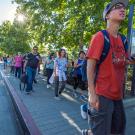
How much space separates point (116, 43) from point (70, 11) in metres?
12.7

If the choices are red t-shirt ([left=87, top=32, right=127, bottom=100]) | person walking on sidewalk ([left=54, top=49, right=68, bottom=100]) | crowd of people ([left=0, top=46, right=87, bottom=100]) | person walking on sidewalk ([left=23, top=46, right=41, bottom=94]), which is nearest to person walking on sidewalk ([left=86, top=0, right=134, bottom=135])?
red t-shirt ([left=87, top=32, right=127, bottom=100])

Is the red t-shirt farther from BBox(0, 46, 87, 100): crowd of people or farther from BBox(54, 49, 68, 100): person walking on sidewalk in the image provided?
BBox(54, 49, 68, 100): person walking on sidewalk

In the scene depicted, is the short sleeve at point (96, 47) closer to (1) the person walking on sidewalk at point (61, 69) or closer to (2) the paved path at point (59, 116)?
(2) the paved path at point (59, 116)

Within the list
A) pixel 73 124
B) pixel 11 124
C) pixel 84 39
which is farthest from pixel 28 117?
pixel 84 39

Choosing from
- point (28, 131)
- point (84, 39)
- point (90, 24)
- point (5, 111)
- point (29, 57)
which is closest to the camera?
point (28, 131)

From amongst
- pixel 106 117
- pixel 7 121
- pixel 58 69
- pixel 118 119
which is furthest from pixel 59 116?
pixel 106 117

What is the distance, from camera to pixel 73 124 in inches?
299

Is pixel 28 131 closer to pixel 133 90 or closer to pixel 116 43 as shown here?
pixel 116 43

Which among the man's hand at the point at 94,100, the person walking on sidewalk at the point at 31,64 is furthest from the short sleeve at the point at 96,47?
the person walking on sidewalk at the point at 31,64

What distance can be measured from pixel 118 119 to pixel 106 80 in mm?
460

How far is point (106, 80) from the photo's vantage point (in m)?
3.68

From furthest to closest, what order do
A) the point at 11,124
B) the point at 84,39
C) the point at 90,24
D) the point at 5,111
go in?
1. the point at 84,39
2. the point at 90,24
3. the point at 5,111
4. the point at 11,124

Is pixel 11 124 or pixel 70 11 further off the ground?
pixel 70 11

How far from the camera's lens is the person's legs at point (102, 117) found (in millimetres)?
3652
